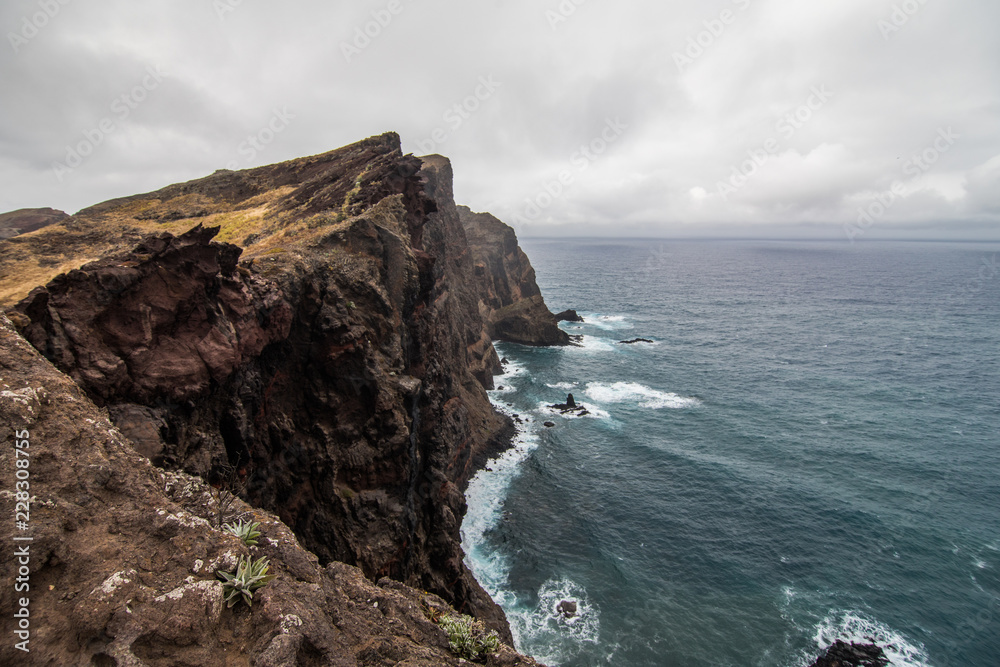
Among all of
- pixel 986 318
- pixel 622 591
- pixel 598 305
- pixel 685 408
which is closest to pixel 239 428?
pixel 622 591

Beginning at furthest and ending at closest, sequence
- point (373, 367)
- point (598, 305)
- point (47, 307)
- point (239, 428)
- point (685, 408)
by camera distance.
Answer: point (598, 305) → point (685, 408) → point (373, 367) → point (239, 428) → point (47, 307)

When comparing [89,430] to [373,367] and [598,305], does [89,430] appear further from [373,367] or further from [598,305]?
[598,305]

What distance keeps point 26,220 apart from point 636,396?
76381 mm

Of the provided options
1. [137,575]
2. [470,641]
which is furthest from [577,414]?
[137,575]

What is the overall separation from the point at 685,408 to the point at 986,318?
117705 mm

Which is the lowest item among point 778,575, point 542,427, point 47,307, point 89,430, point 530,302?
point 778,575

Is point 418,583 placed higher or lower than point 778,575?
higher

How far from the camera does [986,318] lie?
125 m

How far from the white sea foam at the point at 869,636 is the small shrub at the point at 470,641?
111 ft

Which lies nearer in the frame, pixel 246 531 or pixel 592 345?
pixel 246 531

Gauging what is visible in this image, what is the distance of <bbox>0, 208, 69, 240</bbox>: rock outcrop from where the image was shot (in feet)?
148

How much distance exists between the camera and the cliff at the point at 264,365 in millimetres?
9930

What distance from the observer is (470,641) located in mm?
10992

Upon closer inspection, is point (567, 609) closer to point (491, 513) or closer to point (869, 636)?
point (491, 513)
